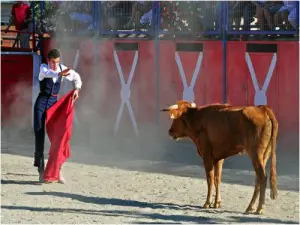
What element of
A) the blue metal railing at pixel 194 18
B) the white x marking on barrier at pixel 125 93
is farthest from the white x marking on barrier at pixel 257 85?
the white x marking on barrier at pixel 125 93

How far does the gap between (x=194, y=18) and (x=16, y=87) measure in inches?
204

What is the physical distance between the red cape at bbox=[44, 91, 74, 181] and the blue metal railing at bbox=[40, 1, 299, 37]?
5.03 m

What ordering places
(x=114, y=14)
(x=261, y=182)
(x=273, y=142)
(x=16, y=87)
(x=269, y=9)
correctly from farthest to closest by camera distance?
(x=16, y=87)
(x=114, y=14)
(x=269, y=9)
(x=273, y=142)
(x=261, y=182)

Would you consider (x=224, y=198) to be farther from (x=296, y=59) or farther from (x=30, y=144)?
(x=30, y=144)

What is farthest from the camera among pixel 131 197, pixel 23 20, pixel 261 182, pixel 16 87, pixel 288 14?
pixel 23 20

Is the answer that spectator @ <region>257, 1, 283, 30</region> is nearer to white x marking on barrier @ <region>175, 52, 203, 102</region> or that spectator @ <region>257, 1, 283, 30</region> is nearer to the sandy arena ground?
white x marking on barrier @ <region>175, 52, 203, 102</region>

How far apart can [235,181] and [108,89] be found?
628 centimetres

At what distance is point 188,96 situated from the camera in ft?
53.8

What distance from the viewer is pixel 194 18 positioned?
16.3 m

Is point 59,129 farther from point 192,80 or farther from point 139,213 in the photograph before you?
point 192,80

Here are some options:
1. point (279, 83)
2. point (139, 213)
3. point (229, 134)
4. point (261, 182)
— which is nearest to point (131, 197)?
point (139, 213)

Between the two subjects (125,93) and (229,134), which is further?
(125,93)

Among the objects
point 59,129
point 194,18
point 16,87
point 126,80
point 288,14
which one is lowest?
point 16,87

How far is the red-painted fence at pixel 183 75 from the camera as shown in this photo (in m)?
15.0
